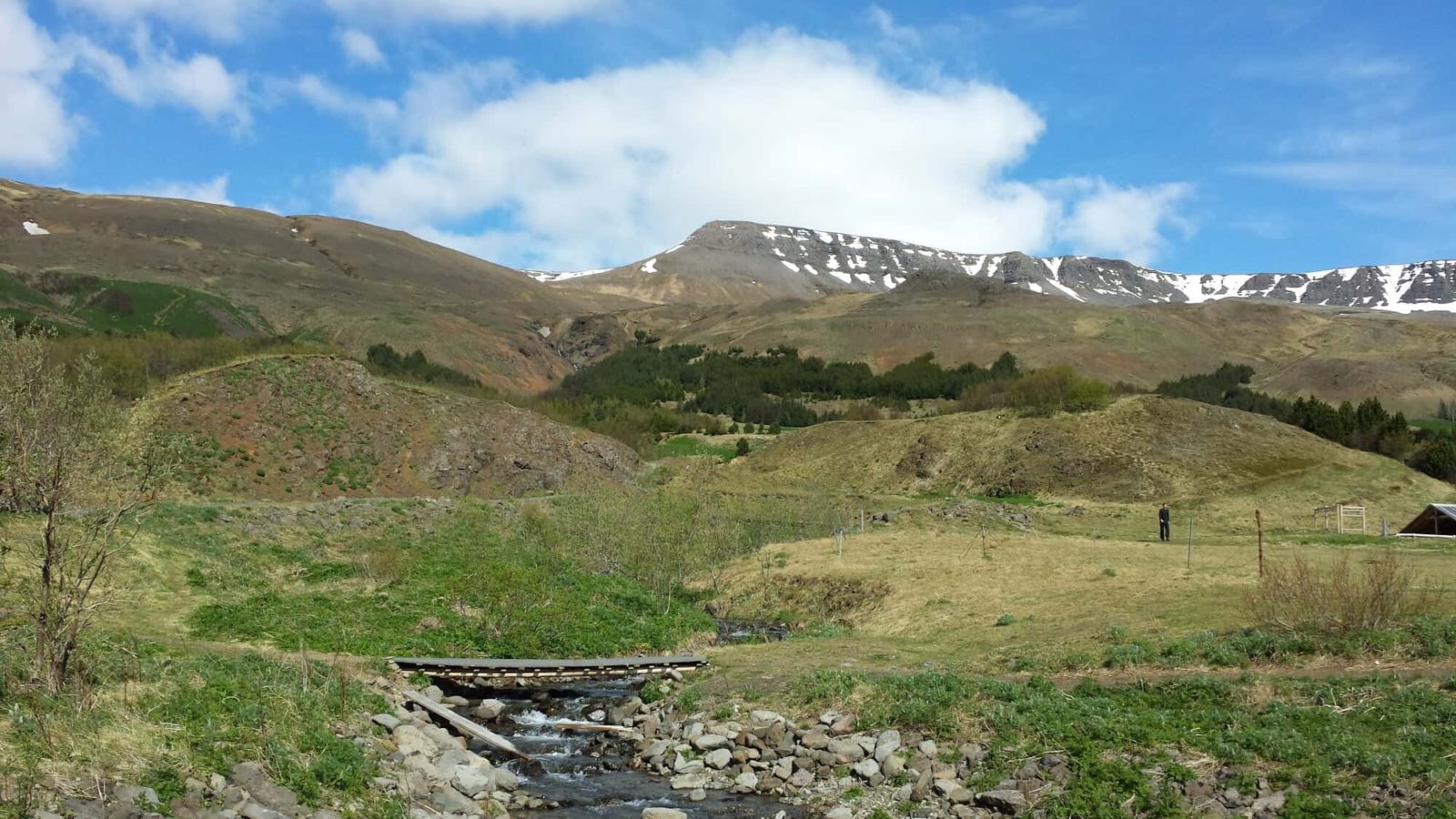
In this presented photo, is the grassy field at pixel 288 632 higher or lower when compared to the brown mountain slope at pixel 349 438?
lower

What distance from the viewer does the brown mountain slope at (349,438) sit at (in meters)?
53.1

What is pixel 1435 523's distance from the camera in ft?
151

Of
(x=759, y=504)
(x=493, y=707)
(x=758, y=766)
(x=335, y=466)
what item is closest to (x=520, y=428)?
(x=335, y=466)

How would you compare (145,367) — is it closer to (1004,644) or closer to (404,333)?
(1004,644)

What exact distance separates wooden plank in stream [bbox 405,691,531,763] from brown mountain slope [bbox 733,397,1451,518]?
56146 mm

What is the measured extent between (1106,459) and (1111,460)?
1.87 feet

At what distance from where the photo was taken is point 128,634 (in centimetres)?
1848

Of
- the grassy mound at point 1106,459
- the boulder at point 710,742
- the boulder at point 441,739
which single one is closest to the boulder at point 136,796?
the boulder at point 441,739

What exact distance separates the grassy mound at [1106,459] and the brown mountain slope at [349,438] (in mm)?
18797

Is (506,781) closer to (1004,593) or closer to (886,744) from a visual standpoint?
(886,744)

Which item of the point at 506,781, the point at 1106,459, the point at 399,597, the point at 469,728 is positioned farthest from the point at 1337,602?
the point at 1106,459

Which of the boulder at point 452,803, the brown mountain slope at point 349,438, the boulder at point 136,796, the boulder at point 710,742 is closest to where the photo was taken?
the boulder at point 136,796

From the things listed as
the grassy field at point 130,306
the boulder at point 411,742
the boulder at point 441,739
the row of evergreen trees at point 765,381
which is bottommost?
the boulder at point 441,739

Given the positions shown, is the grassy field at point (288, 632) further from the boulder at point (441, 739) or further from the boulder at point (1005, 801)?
the boulder at point (1005, 801)
